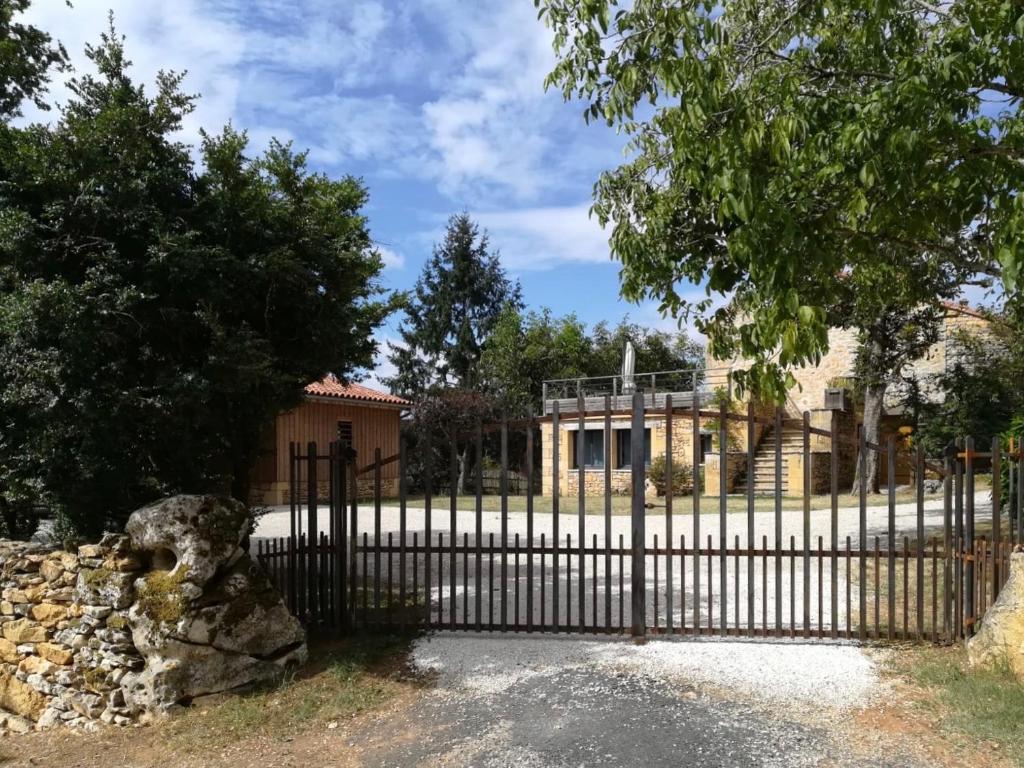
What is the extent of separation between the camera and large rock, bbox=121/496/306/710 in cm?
604

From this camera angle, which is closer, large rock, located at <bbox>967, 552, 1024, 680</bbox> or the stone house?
large rock, located at <bbox>967, 552, 1024, 680</bbox>

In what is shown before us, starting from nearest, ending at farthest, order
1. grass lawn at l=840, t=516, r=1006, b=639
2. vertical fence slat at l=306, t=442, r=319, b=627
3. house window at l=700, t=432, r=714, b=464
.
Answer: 1. grass lawn at l=840, t=516, r=1006, b=639
2. vertical fence slat at l=306, t=442, r=319, b=627
3. house window at l=700, t=432, r=714, b=464

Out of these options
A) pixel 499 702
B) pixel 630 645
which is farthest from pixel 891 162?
pixel 499 702

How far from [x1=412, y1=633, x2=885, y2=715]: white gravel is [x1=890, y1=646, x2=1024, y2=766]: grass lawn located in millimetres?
331

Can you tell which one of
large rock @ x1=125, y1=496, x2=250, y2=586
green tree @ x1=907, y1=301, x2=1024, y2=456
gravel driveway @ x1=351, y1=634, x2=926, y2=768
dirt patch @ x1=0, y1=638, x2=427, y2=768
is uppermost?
green tree @ x1=907, y1=301, x2=1024, y2=456

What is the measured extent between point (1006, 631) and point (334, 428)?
2027 cm

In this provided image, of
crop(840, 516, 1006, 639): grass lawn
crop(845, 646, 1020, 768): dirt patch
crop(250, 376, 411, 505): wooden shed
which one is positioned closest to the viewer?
crop(845, 646, 1020, 768): dirt patch

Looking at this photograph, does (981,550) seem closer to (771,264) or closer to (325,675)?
(771,264)

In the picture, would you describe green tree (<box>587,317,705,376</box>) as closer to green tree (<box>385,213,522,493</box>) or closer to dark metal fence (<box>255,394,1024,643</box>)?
green tree (<box>385,213,522,493</box>)

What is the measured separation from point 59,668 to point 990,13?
889 centimetres

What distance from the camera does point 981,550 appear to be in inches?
251

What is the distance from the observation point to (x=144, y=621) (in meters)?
6.09

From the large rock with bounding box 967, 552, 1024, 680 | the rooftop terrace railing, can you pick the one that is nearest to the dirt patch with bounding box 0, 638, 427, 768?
the large rock with bounding box 967, 552, 1024, 680

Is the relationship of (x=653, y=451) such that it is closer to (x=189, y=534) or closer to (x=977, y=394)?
(x=977, y=394)
